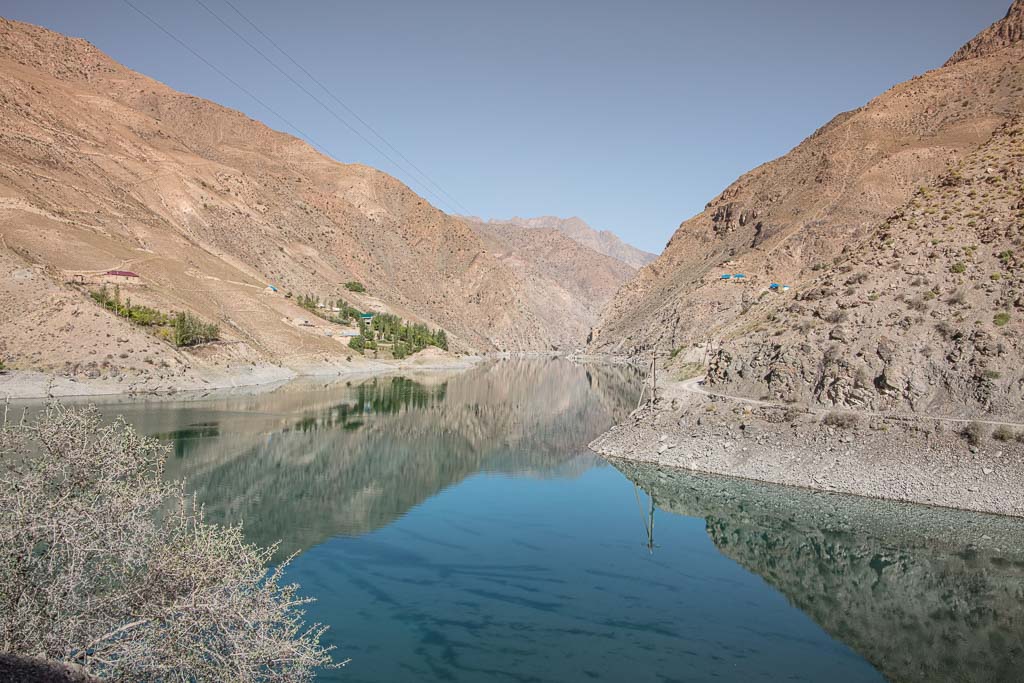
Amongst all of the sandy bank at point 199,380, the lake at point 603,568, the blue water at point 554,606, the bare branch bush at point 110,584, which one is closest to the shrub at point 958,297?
the lake at point 603,568

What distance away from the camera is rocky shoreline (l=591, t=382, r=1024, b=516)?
27.1 metres

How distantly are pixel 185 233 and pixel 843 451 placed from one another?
353 ft

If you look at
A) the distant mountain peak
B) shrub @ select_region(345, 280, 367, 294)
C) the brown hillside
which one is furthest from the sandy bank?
the distant mountain peak

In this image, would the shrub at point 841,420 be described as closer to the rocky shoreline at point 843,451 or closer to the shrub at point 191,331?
the rocky shoreline at point 843,451

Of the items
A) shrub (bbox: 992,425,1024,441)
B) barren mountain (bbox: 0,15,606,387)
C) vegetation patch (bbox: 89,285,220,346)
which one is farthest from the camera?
vegetation patch (bbox: 89,285,220,346)

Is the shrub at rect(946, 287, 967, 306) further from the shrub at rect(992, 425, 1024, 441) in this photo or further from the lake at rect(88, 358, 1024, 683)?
the lake at rect(88, 358, 1024, 683)

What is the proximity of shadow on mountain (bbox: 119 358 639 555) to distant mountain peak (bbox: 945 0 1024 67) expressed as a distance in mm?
100373

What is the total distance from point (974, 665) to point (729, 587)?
6661mm

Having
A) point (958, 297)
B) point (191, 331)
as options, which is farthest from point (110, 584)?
point (191, 331)

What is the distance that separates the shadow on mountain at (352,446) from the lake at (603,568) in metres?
0.25

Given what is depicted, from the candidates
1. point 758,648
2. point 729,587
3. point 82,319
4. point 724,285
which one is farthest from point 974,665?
point 724,285

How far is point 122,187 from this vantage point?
354 feet

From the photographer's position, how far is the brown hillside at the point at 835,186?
100688 mm

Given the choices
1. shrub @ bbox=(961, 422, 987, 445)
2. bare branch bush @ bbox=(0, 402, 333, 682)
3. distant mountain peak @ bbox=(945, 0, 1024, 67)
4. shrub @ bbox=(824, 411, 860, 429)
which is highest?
distant mountain peak @ bbox=(945, 0, 1024, 67)
